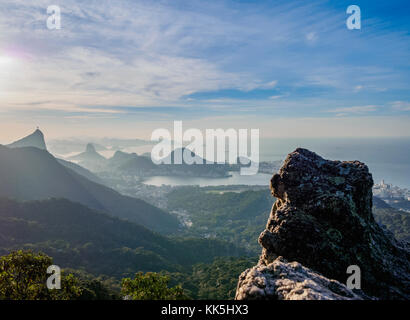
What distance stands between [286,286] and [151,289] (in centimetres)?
629

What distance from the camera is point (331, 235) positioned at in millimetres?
8211

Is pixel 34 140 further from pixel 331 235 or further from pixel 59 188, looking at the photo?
pixel 331 235

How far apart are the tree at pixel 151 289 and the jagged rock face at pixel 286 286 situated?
473 centimetres

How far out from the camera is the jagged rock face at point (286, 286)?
4.86 meters

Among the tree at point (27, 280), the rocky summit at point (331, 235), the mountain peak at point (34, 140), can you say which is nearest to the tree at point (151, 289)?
the tree at point (27, 280)

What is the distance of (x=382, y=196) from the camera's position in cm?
10606

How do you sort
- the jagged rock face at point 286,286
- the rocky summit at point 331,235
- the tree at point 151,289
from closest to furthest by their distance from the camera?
the jagged rock face at point 286,286, the rocky summit at point 331,235, the tree at point 151,289

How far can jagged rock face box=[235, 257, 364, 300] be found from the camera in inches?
191

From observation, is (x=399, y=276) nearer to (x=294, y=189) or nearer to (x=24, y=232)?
(x=294, y=189)

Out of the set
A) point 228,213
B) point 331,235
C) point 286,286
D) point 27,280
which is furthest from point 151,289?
point 228,213

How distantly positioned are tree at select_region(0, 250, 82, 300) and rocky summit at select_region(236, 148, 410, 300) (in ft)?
26.7

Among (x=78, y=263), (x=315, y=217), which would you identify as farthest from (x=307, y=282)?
(x=78, y=263)

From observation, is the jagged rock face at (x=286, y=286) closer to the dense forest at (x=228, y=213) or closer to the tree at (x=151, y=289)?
the tree at (x=151, y=289)

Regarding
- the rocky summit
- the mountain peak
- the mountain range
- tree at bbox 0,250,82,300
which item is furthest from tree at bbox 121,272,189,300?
the mountain peak
